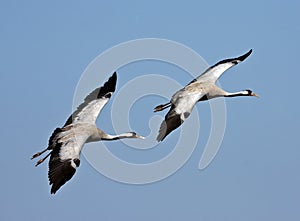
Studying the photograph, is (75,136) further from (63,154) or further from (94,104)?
(94,104)

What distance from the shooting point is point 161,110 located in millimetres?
47219

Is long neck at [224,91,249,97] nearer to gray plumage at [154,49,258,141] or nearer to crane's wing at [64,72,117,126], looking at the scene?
gray plumage at [154,49,258,141]

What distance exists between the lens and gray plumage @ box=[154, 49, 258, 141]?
43.7 m

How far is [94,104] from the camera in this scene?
49.7 m

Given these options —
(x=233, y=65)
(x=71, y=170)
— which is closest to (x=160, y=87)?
(x=233, y=65)

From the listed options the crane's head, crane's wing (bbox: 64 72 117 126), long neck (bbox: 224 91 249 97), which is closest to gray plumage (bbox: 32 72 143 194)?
crane's wing (bbox: 64 72 117 126)

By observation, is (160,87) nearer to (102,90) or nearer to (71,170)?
(102,90)

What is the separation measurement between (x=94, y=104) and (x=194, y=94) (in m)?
5.33

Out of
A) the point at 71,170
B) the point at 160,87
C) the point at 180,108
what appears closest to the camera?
the point at 71,170

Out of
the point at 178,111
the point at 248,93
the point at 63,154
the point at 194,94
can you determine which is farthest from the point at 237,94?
the point at 63,154

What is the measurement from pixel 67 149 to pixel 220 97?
8.00 metres

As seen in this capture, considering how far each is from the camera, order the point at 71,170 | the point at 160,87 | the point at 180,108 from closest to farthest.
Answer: the point at 71,170 < the point at 180,108 < the point at 160,87

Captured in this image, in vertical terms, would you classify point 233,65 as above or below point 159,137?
above

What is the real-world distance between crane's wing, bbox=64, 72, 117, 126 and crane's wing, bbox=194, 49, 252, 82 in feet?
13.4
